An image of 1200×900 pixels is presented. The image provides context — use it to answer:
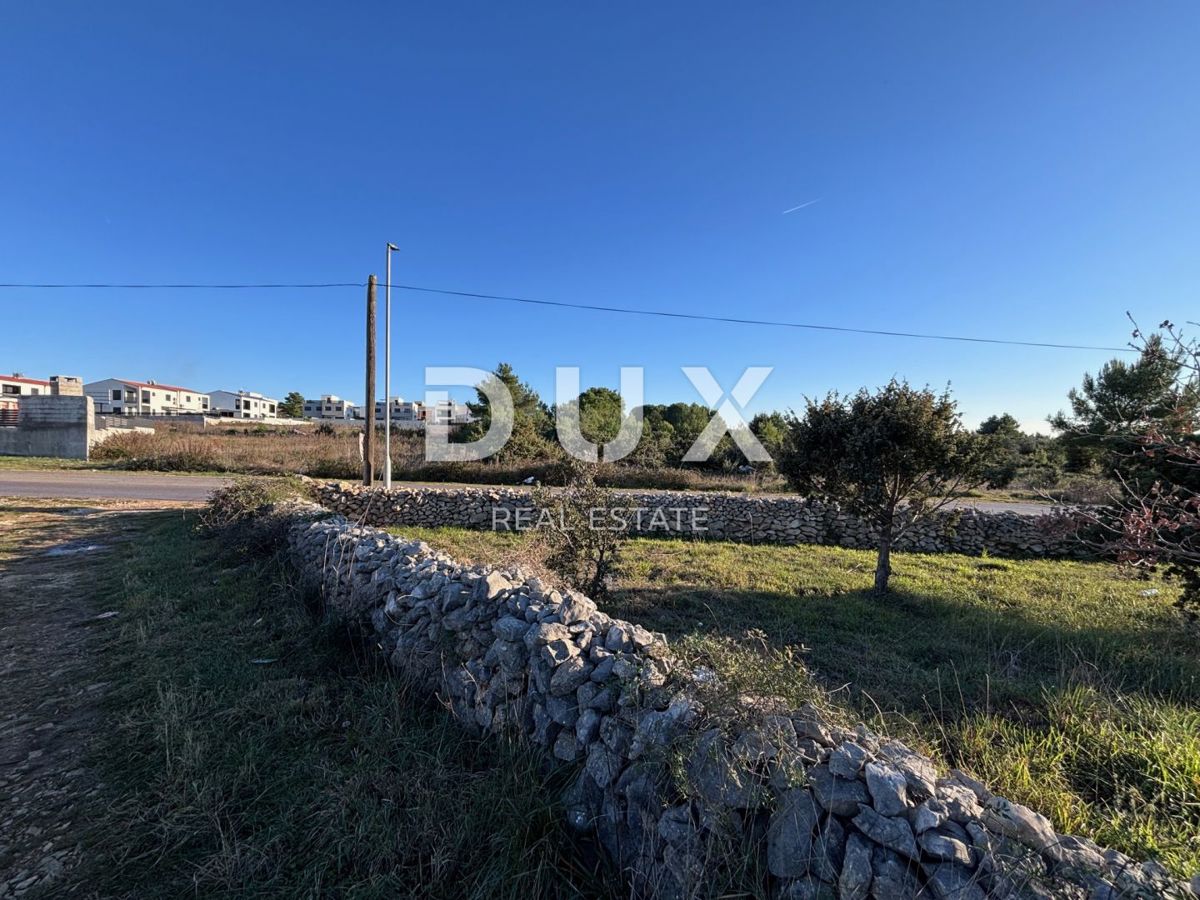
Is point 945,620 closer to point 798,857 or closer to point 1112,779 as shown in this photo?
point 1112,779

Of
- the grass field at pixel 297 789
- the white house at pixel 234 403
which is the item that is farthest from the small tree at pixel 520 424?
the white house at pixel 234 403

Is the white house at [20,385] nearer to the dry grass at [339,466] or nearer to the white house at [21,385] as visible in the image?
the white house at [21,385]

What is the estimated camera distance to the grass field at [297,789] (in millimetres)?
1997

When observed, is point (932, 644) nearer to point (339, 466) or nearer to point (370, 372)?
point (370, 372)

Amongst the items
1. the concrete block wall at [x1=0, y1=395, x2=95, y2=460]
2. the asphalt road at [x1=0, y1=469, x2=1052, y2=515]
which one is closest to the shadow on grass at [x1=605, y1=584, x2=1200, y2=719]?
the asphalt road at [x1=0, y1=469, x2=1052, y2=515]

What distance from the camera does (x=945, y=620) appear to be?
6254 millimetres

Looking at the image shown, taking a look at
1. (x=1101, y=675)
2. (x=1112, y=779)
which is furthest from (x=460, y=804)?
(x=1101, y=675)

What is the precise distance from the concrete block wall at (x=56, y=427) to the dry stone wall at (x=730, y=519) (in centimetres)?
1729

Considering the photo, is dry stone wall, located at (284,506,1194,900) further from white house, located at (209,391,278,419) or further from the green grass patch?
white house, located at (209,391,278,419)

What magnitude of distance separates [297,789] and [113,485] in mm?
17989

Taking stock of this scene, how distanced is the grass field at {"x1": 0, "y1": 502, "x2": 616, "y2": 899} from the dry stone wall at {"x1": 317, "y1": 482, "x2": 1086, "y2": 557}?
7.60m

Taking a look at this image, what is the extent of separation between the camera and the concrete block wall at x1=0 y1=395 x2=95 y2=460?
68.5 ft

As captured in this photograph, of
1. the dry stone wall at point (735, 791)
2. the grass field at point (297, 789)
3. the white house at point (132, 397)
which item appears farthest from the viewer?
the white house at point (132, 397)

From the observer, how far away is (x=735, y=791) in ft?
5.83
